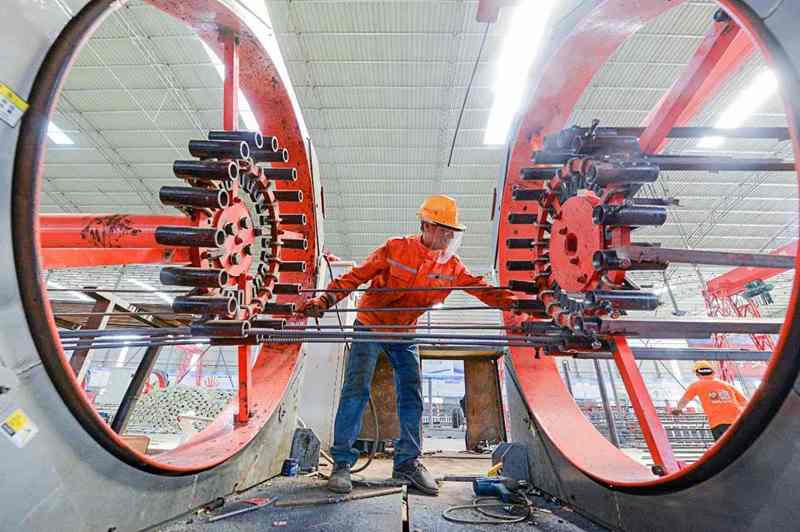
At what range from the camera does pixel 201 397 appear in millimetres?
7414

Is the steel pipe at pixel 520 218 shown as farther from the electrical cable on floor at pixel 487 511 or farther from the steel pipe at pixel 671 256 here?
the electrical cable on floor at pixel 487 511

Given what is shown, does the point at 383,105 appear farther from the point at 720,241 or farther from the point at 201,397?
the point at 720,241

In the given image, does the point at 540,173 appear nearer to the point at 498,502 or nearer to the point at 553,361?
the point at 553,361

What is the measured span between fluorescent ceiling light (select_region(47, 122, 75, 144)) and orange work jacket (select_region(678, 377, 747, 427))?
11260 millimetres

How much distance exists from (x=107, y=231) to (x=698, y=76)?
6.74 ft

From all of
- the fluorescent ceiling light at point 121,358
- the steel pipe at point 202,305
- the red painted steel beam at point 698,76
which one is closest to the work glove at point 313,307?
the steel pipe at point 202,305

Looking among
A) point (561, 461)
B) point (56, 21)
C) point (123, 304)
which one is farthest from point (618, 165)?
point (123, 304)

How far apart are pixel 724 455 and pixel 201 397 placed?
26.6 feet

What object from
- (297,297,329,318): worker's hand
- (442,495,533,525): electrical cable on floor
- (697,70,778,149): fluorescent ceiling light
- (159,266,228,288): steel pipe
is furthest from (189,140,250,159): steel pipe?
(697,70,778,149): fluorescent ceiling light

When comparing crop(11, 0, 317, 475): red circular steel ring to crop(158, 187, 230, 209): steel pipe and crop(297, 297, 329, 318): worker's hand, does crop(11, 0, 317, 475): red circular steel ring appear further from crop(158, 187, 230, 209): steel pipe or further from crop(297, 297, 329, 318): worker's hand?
crop(158, 187, 230, 209): steel pipe

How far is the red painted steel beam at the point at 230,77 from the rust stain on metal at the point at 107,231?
0.65 meters

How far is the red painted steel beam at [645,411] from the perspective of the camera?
1.30 meters

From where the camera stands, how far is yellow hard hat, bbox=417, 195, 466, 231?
236 cm

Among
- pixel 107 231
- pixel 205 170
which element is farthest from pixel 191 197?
pixel 107 231
